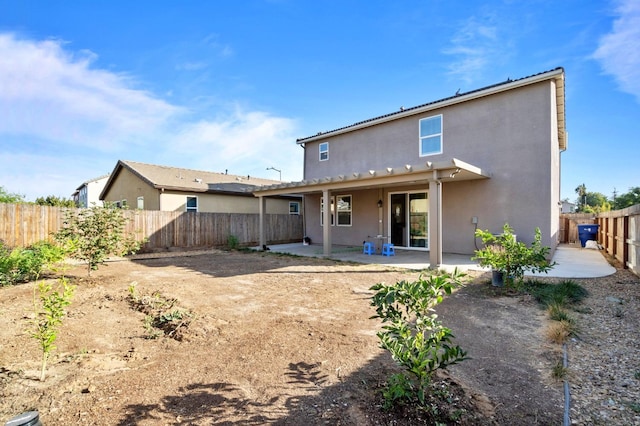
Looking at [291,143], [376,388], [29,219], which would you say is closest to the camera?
[376,388]

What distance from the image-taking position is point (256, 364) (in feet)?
9.68

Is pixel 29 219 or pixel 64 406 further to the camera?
pixel 29 219

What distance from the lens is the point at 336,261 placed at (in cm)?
986

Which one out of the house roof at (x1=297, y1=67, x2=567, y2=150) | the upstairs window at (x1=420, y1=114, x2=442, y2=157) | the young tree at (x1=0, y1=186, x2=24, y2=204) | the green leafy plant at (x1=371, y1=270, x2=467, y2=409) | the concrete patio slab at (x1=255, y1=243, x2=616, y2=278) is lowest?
the concrete patio slab at (x1=255, y1=243, x2=616, y2=278)

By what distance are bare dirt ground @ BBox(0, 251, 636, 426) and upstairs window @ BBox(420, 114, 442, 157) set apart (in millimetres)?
6827

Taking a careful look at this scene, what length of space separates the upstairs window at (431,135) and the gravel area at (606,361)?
6722mm

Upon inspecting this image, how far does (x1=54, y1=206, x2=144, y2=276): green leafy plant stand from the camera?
651 cm

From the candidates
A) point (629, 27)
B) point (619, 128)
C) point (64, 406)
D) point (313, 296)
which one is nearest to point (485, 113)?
point (629, 27)

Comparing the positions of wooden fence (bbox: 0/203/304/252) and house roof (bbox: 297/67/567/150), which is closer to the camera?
house roof (bbox: 297/67/567/150)

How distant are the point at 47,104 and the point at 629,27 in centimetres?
1733

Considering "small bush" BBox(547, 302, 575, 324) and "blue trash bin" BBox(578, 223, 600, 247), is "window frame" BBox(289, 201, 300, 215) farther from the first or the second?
"small bush" BBox(547, 302, 575, 324)

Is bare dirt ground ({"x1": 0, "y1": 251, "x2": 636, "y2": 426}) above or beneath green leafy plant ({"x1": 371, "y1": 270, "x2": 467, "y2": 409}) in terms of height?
beneath

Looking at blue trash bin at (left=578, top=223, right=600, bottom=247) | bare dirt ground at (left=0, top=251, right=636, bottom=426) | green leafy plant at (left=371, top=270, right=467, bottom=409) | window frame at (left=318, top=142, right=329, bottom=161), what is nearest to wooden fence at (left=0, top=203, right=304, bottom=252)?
window frame at (left=318, top=142, right=329, bottom=161)

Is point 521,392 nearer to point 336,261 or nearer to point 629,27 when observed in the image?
point 336,261
